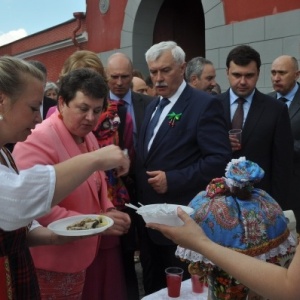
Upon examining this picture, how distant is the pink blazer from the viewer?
6.59 ft

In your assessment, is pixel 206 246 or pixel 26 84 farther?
pixel 26 84

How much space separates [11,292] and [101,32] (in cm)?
855

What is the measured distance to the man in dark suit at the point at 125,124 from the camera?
3037 mm

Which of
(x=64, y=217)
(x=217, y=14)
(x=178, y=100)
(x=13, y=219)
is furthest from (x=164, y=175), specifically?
(x=217, y=14)

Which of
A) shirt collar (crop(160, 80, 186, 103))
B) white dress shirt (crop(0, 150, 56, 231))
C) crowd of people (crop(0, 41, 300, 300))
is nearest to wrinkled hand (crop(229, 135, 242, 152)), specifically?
crowd of people (crop(0, 41, 300, 300))

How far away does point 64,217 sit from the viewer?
1998 millimetres

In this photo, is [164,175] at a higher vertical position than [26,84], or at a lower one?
lower

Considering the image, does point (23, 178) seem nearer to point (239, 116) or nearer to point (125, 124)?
point (125, 124)

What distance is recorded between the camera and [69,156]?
83.2 inches

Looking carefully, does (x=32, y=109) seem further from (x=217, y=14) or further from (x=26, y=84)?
(x=217, y=14)

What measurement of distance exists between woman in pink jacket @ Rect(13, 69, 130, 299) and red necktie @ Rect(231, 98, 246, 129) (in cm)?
107

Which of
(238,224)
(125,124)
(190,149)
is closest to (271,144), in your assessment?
(190,149)

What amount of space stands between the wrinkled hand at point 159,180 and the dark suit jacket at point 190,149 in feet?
0.08

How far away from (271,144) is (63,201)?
154 cm
